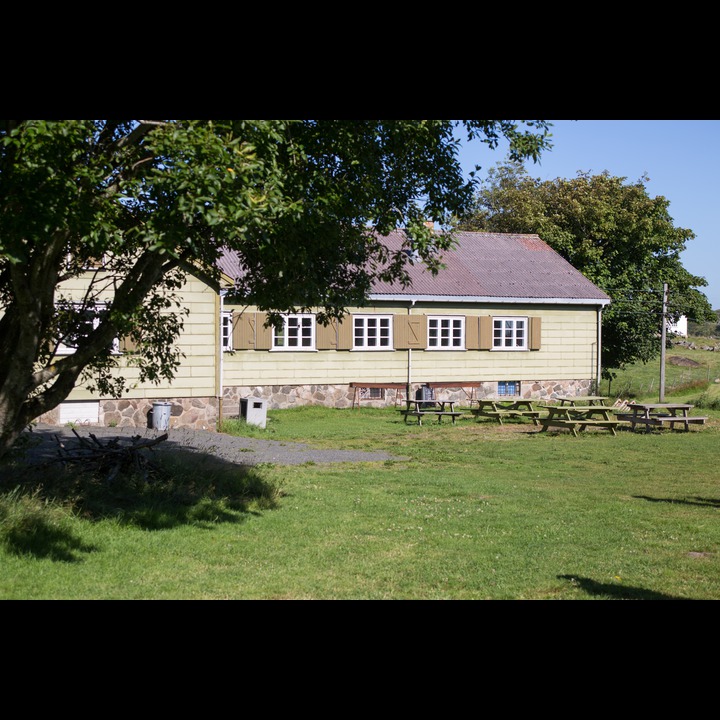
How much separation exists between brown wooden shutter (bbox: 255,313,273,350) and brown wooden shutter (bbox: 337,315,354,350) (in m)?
2.08

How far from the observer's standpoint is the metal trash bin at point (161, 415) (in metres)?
19.2

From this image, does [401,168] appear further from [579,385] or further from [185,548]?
[579,385]

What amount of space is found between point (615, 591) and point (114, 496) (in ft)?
18.9

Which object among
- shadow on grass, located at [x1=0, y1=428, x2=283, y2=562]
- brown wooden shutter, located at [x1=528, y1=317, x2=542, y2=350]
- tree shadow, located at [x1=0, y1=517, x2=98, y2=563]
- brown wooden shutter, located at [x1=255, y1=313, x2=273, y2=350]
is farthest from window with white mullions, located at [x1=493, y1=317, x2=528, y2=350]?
tree shadow, located at [x1=0, y1=517, x2=98, y2=563]

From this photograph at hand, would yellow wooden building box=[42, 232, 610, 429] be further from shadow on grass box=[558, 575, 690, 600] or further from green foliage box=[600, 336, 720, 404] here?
shadow on grass box=[558, 575, 690, 600]

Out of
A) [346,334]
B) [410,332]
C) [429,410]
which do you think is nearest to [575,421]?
[429,410]

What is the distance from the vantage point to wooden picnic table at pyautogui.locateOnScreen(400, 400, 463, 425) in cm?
2275

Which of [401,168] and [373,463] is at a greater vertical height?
[401,168]

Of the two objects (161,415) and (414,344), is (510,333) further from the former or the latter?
(161,415)
